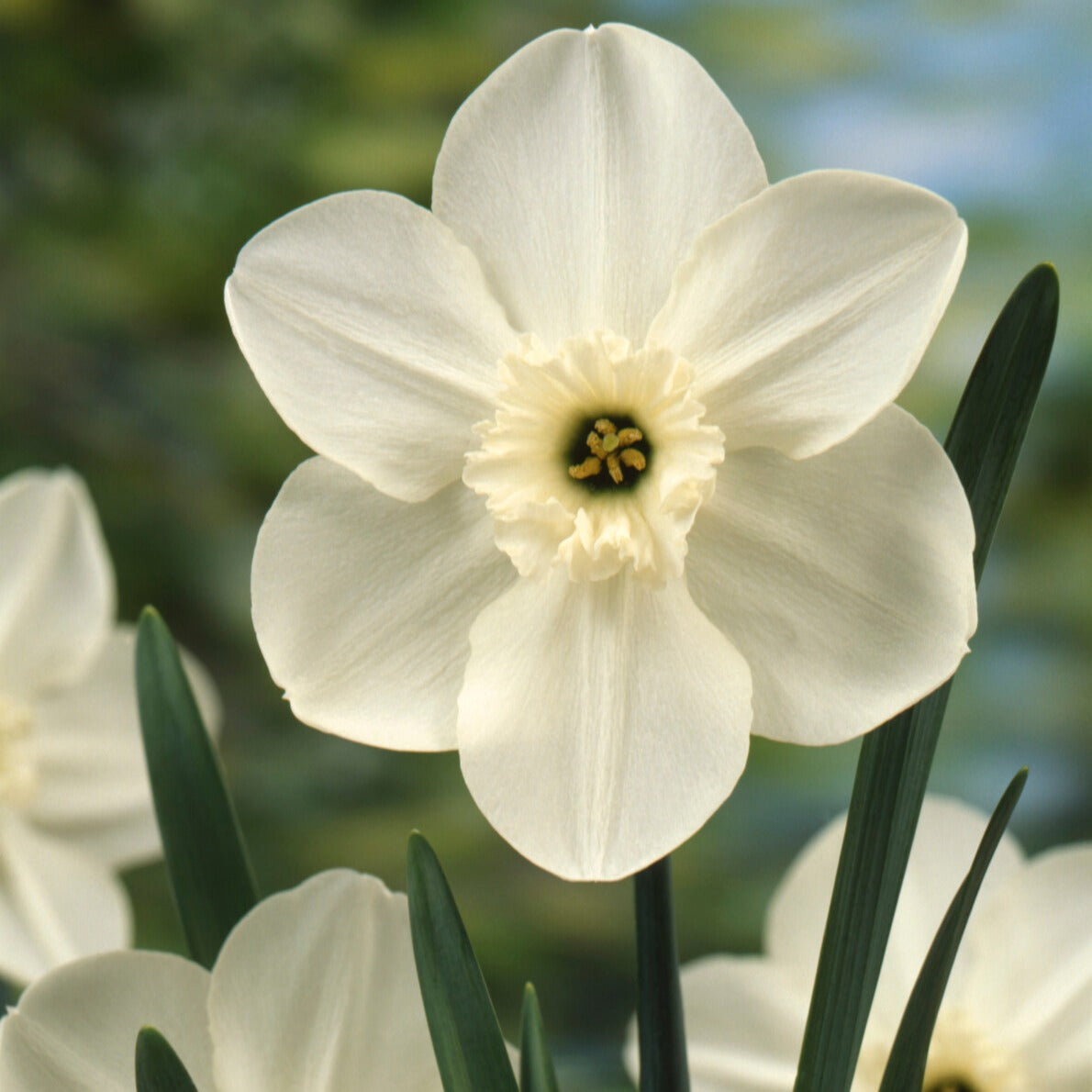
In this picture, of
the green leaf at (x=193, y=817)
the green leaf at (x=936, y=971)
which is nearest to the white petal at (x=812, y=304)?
the green leaf at (x=936, y=971)

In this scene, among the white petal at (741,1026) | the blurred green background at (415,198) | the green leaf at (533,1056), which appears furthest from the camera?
the blurred green background at (415,198)

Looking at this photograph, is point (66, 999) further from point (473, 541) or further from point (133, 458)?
point (133, 458)

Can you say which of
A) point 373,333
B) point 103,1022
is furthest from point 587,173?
point 103,1022

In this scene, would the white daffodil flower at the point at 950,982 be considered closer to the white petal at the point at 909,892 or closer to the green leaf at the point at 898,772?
the white petal at the point at 909,892

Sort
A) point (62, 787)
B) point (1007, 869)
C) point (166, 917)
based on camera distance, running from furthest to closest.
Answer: point (166, 917) < point (62, 787) < point (1007, 869)

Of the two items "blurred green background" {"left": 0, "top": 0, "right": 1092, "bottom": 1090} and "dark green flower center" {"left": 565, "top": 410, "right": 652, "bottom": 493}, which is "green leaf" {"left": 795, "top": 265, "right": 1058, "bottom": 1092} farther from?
"blurred green background" {"left": 0, "top": 0, "right": 1092, "bottom": 1090}

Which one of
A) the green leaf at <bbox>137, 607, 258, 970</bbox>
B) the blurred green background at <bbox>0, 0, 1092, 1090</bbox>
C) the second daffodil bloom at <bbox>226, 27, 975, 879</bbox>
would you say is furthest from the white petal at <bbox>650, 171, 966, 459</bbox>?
Answer: the blurred green background at <bbox>0, 0, 1092, 1090</bbox>

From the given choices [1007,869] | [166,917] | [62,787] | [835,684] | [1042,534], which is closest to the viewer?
[835,684]

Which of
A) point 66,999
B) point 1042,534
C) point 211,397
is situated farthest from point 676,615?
point 211,397
